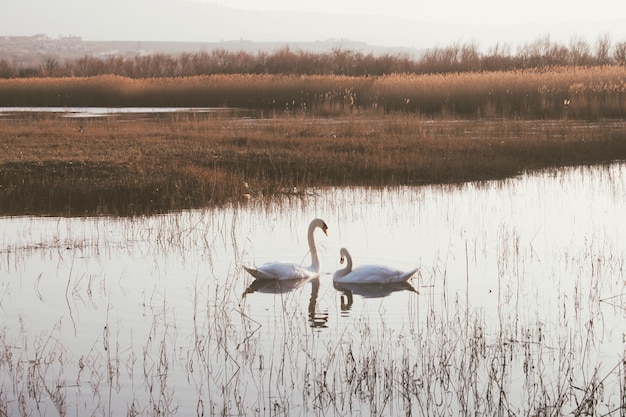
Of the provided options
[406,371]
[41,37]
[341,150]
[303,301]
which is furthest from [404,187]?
[41,37]

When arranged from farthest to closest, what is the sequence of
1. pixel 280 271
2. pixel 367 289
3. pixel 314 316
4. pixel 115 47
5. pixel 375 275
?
pixel 115 47, pixel 280 271, pixel 375 275, pixel 367 289, pixel 314 316

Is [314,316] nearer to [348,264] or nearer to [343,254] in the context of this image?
[348,264]

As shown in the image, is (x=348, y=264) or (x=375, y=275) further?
(x=348, y=264)

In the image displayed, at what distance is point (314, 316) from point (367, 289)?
3.11 ft

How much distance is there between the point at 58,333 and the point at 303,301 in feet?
7.25

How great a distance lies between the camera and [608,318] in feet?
Answer: 25.6

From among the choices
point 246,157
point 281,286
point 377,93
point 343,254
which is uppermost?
point 377,93

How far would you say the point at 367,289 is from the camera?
8992 millimetres

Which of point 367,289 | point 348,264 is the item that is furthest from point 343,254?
point 367,289

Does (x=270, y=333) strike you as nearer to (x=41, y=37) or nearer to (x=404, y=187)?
(x=404, y=187)

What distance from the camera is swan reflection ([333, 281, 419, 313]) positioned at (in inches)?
348

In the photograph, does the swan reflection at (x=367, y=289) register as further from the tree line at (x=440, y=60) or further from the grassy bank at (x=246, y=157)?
the tree line at (x=440, y=60)

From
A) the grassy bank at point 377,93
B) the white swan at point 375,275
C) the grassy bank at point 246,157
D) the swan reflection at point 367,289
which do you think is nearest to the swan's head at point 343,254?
the white swan at point 375,275

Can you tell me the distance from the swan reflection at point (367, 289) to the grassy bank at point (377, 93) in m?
17.7
